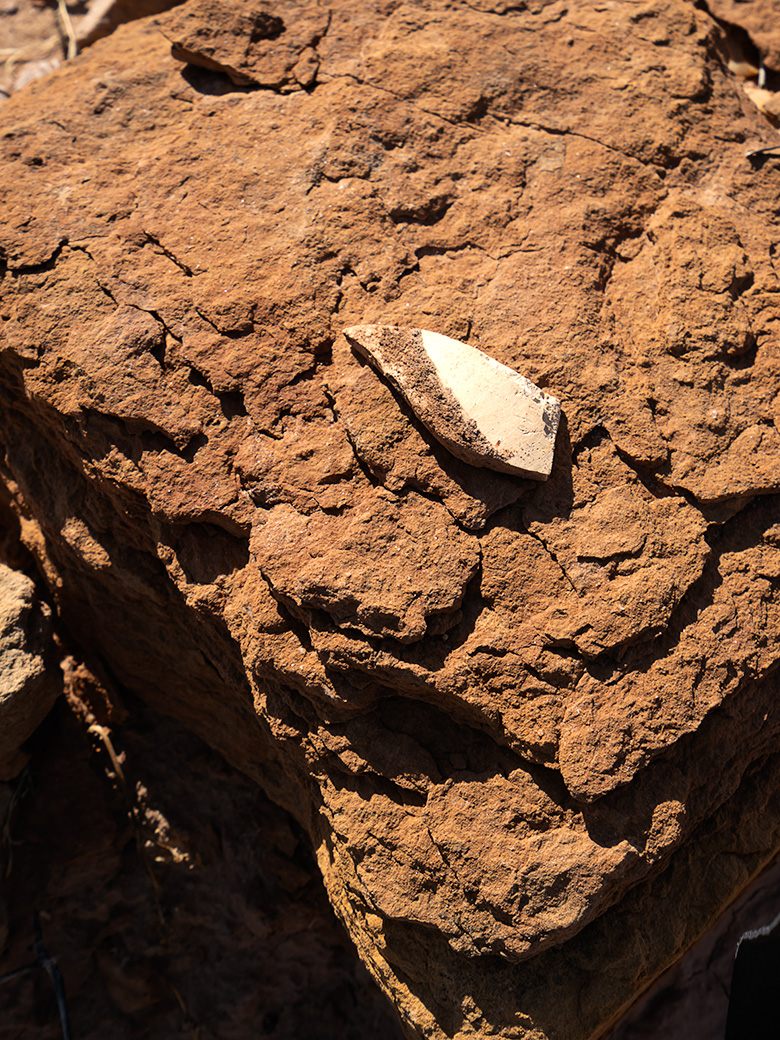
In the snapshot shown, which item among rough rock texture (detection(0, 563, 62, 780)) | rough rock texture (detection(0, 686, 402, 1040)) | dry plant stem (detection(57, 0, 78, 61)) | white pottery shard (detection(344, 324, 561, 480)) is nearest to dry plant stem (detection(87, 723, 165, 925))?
rough rock texture (detection(0, 686, 402, 1040))

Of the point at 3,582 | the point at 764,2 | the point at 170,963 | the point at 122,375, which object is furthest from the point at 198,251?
the point at 170,963

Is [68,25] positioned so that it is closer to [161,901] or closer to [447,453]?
[447,453]

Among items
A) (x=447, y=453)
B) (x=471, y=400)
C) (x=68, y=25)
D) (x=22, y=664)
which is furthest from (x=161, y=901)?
(x=68, y=25)

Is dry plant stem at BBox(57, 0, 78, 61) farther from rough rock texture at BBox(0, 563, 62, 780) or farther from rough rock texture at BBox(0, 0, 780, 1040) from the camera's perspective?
rough rock texture at BBox(0, 563, 62, 780)

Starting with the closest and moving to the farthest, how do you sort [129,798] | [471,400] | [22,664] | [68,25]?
1. [471,400]
2. [22,664]
3. [129,798]
4. [68,25]

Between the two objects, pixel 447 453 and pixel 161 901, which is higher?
pixel 447 453

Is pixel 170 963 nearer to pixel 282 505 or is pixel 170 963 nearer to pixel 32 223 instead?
pixel 282 505

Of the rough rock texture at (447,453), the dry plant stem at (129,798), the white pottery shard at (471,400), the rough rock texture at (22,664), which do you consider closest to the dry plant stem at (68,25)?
the rough rock texture at (447,453)
